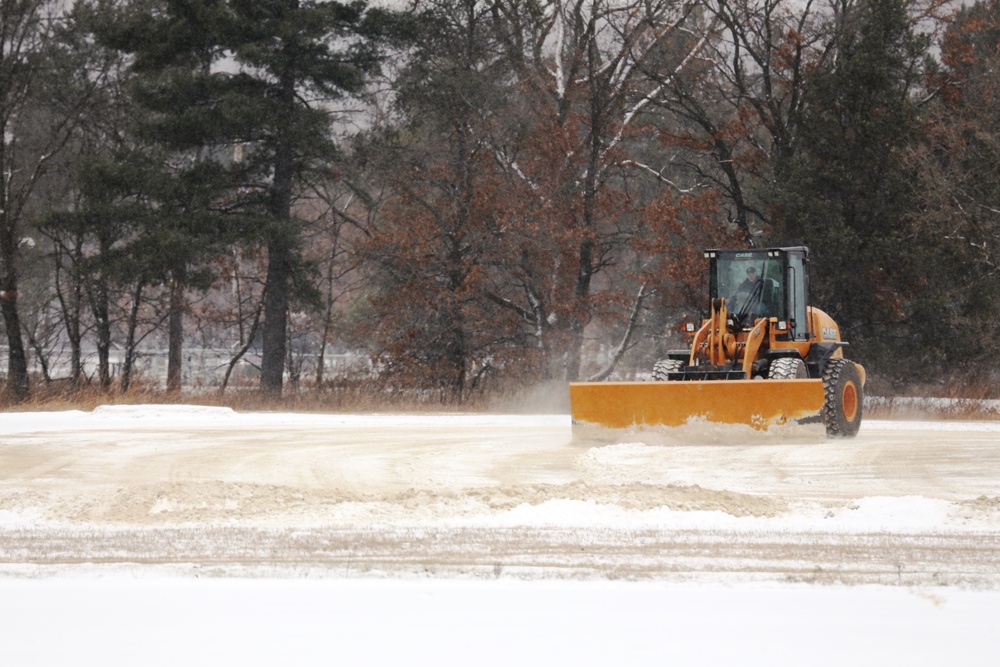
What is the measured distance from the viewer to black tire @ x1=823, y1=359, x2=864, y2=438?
16188 millimetres

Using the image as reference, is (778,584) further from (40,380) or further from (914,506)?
(40,380)

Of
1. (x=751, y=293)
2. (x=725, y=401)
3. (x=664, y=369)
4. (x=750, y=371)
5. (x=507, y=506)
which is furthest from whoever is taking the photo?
(x=751, y=293)

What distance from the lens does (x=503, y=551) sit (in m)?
8.05

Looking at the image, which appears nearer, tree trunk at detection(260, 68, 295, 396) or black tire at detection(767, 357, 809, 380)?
black tire at detection(767, 357, 809, 380)

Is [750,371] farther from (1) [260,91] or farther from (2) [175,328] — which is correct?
(2) [175,328]

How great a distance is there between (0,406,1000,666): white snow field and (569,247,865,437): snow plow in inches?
12.8

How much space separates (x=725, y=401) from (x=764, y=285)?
2740mm

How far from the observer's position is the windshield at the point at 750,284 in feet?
54.7

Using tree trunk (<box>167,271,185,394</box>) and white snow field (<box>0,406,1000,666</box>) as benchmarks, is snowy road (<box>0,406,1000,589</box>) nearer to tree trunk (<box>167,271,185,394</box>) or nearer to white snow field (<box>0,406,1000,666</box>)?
white snow field (<box>0,406,1000,666</box>)

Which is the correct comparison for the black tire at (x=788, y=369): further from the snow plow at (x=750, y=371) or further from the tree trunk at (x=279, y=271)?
the tree trunk at (x=279, y=271)

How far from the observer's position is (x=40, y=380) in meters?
30.5

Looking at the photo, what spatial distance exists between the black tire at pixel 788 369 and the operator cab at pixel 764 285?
1.10 m

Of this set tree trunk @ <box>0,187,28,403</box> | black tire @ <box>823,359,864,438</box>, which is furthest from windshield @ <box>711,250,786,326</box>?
tree trunk @ <box>0,187,28,403</box>

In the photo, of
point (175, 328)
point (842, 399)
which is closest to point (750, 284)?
point (842, 399)
